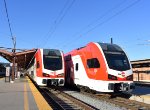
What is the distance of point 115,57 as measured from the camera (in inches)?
701

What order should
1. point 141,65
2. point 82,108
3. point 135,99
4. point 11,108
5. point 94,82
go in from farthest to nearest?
point 141,65 < point 94,82 < point 135,99 < point 82,108 < point 11,108

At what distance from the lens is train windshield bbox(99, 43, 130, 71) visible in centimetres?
1732

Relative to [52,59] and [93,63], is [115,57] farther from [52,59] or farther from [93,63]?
Result: [52,59]

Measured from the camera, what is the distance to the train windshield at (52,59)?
2331 centimetres

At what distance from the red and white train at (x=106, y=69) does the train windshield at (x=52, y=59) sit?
338cm

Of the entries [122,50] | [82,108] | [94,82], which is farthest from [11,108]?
[122,50]

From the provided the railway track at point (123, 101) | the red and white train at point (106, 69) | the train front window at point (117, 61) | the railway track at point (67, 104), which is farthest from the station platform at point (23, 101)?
the train front window at point (117, 61)

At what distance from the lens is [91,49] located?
1919 cm

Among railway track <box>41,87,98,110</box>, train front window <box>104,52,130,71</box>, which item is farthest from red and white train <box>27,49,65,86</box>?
train front window <box>104,52,130,71</box>

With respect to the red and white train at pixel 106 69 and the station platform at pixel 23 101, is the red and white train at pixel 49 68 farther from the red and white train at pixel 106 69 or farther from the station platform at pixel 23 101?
the station platform at pixel 23 101

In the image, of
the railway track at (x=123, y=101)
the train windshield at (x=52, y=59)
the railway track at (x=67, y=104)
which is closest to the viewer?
the railway track at (x=123, y=101)

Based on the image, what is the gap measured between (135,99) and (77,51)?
285 inches

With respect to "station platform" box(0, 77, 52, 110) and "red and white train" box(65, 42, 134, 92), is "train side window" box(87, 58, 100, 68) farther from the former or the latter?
"station platform" box(0, 77, 52, 110)

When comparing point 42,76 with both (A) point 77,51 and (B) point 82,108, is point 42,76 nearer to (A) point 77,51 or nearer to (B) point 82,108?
(A) point 77,51
